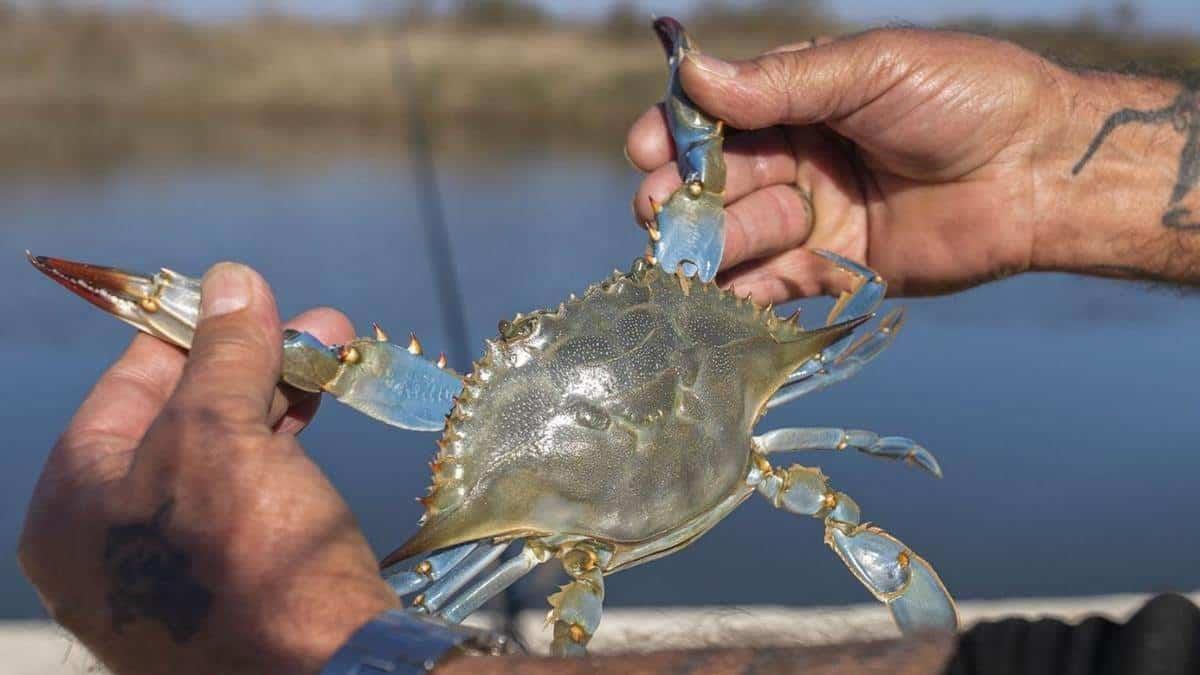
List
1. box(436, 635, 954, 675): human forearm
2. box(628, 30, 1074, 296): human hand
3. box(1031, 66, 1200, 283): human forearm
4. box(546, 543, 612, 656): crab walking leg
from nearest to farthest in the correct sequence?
box(436, 635, 954, 675): human forearm → box(546, 543, 612, 656): crab walking leg → box(628, 30, 1074, 296): human hand → box(1031, 66, 1200, 283): human forearm

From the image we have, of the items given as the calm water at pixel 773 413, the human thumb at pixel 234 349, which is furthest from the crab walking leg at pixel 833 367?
the calm water at pixel 773 413

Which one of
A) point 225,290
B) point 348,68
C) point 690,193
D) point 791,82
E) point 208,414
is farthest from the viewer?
point 348,68

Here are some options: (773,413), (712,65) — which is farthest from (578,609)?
(773,413)

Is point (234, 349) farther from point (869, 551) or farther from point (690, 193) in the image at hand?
point (869, 551)

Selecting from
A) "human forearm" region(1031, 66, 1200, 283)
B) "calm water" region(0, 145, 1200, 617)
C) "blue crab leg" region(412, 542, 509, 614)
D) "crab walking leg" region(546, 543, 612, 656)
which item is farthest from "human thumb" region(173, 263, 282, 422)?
"calm water" region(0, 145, 1200, 617)

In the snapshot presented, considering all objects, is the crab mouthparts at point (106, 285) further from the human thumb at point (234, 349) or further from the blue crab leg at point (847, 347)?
the blue crab leg at point (847, 347)

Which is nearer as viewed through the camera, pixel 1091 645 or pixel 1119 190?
pixel 1091 645

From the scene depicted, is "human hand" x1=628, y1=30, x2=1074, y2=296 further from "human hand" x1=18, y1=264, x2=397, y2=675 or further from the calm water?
the calm water

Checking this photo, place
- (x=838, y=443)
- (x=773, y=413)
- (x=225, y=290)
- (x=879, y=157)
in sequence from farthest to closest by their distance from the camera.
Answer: (x=773, y=413) < (x=879, y=157) < (x=838, y=443) < (x=225, y=290)

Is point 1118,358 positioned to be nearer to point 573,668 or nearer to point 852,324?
Result: point 852,324
